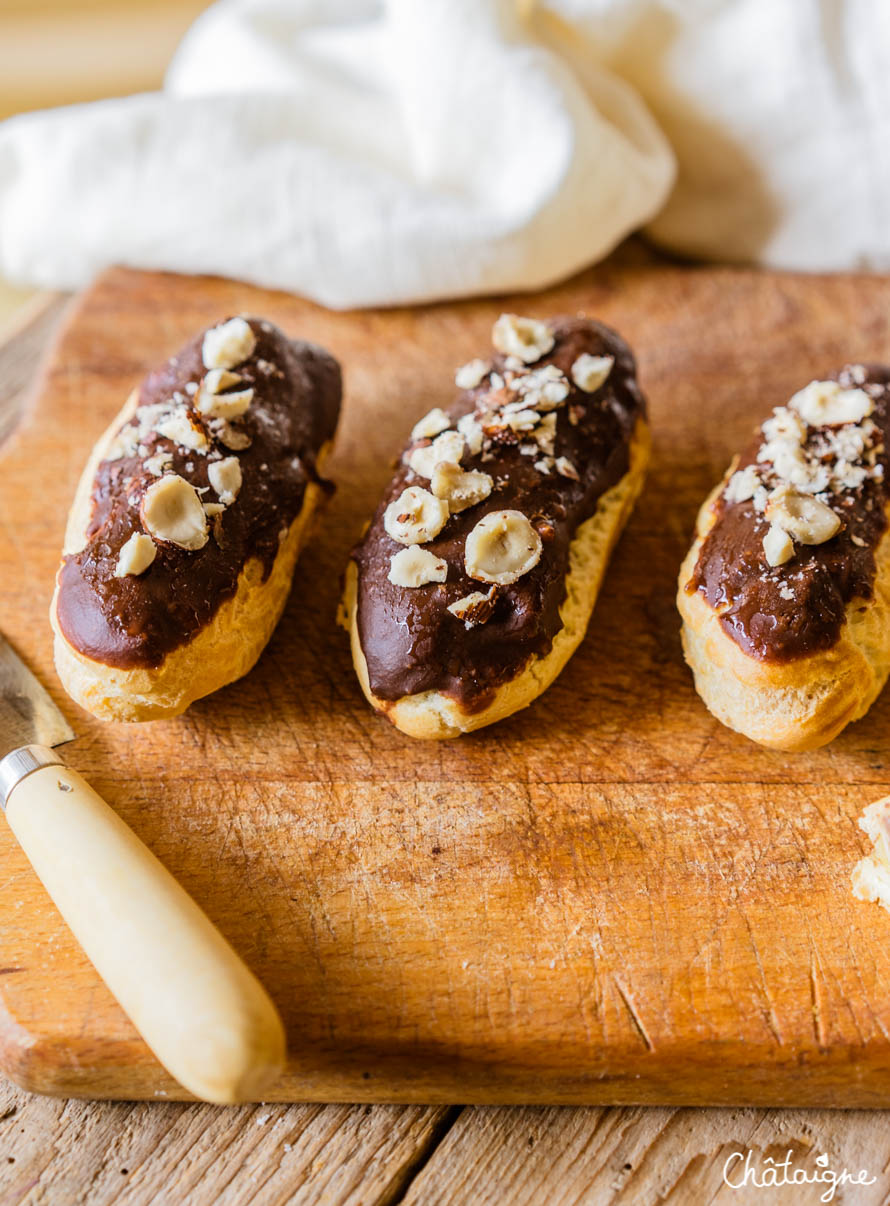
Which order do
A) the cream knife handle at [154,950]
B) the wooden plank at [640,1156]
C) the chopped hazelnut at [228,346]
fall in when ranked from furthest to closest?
1. the chopped hazelnut at [228,346]
2. the wooden plank at [640,1156]
3. the cream knife handle at [154,950]

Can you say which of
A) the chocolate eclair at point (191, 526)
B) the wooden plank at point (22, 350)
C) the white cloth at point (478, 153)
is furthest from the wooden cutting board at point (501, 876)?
the white cloth at point (478, 153)

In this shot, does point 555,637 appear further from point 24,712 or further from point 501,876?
point 24,712

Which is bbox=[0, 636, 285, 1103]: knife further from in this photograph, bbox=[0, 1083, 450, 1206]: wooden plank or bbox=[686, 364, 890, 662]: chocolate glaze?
bbox=[686, 364, 890, 662]: chocolate glaze

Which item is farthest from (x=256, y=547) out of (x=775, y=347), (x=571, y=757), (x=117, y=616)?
(x=775, y=347)

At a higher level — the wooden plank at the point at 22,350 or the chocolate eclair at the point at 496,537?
the wooden plank at the point at 22,350

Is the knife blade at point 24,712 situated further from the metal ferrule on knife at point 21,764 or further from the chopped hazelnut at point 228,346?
the chopped hazelnut at point 228,346

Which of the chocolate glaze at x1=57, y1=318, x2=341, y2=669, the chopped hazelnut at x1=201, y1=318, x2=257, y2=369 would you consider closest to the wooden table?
the chocolate glaze at x1=57, y1=318, x2=341, y2=669
